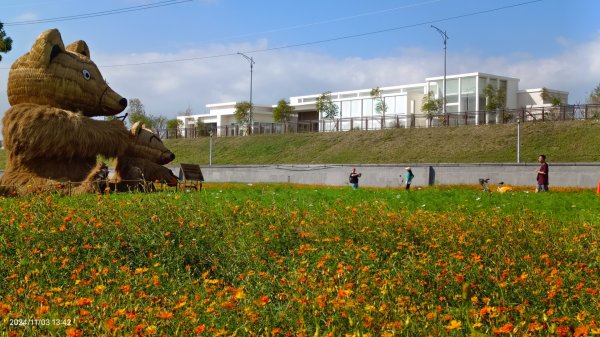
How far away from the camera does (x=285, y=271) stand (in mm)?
6328

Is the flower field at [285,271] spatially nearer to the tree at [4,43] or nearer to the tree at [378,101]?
the tree at [4,43]

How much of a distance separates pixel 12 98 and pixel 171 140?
3553 cm

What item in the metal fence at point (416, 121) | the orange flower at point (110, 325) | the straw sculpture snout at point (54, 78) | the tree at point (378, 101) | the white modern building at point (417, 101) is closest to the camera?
the orange flower at point (110, 325)

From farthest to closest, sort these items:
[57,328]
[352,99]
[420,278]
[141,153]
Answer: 1. [352,99]
2. [141,153]
3. [420,278]
4. [57,328]

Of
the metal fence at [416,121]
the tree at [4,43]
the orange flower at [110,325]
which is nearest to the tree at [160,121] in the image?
the metal fence at [416,121]

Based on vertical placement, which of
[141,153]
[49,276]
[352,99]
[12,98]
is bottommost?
[49,276]

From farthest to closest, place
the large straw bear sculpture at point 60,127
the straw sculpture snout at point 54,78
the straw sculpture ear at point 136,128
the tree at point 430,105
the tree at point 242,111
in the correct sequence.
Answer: the tree at point 242,111
the tree at point 430,105
the straw sculpture ear at point 136,128
the straw sculpture snout at point 54,78
the large straw bear sculpture at point 60,127

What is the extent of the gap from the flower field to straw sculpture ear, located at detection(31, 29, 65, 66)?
543cm

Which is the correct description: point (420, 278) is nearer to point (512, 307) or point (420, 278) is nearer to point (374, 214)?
point (512, 307)

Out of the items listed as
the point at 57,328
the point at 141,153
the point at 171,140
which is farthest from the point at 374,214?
the point at 171,140

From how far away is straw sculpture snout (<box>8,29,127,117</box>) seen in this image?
551 inches

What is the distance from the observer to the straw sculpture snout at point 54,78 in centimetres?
1400

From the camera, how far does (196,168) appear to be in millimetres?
17703

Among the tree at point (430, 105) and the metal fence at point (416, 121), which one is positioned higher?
the tree at point (430, 105)
